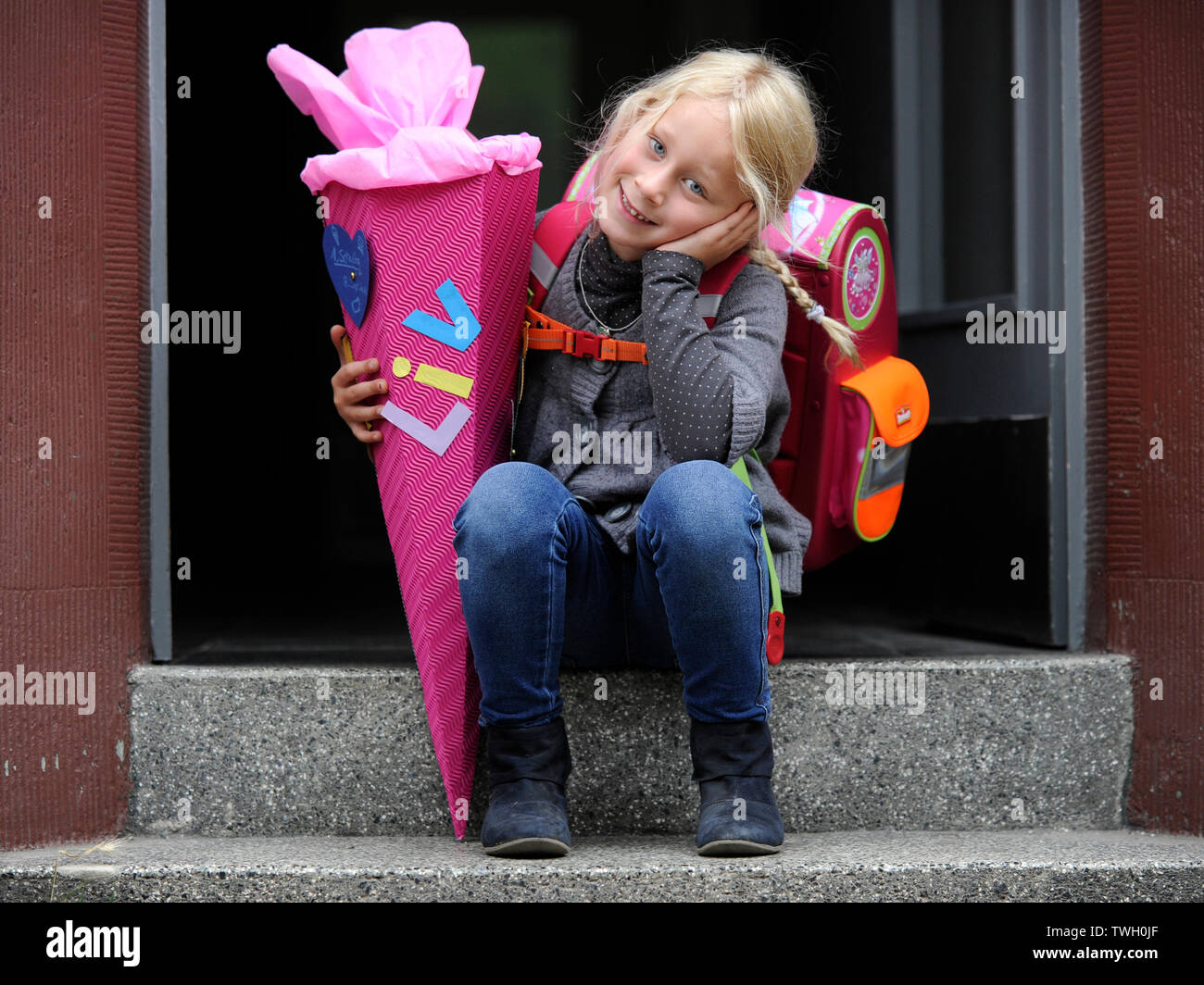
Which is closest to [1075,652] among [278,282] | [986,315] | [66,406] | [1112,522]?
[1112,522]

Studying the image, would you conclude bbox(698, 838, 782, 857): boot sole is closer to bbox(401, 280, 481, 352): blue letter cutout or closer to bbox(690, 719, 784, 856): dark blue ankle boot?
bbox(690, 719, 784, 856): dark blue ankle boot

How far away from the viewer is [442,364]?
74.5 inches

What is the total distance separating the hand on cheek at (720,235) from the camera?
1.89 metres

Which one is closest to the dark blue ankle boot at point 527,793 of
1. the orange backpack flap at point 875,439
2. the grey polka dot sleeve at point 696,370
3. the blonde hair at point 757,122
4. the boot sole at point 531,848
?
the boot sole at point 531,848

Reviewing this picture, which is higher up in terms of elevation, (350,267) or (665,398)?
(350,267)

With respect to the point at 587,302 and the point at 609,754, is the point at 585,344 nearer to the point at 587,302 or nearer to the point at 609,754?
the point at 587,302

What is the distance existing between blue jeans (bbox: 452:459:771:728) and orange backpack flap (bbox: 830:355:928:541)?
408mm

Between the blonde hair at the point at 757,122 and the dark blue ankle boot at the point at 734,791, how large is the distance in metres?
0.66

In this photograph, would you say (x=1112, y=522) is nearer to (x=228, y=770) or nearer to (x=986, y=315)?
(x=986, y=315)

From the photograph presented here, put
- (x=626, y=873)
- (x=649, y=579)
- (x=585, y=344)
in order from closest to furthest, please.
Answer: (x=626, y=873)
(x=649, y=579)
(x=585, y=344)

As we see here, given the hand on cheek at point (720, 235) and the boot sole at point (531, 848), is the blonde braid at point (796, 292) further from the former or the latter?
the boot sole at point (531, 848)

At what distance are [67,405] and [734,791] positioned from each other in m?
1.22

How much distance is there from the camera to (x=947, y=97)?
9.83 feet

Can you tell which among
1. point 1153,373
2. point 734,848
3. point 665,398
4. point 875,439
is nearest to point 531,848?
point 734,848
